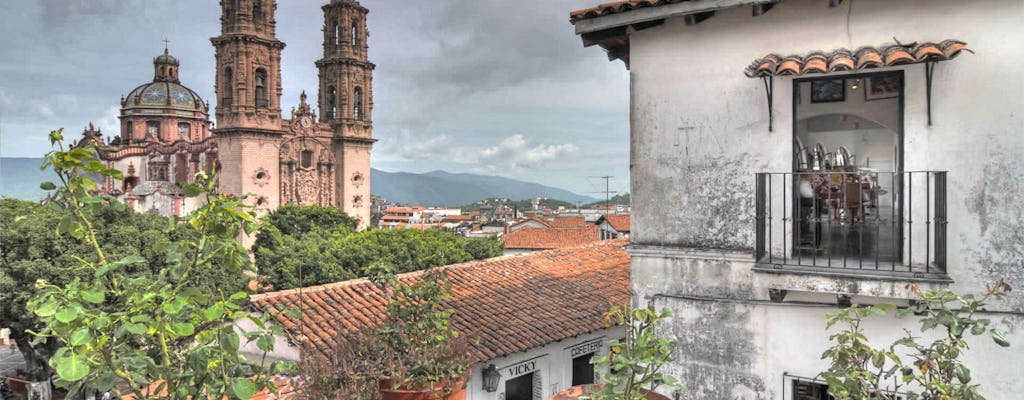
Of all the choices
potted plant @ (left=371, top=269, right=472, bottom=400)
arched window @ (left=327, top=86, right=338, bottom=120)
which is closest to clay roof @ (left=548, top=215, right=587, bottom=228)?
arched window @ (left=327, top=86, right=338, bottom=120)

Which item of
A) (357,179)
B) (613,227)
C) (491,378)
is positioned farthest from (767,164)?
(357,179)

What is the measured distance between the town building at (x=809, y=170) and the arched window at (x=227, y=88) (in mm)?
42899

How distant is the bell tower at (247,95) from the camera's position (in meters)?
42.3

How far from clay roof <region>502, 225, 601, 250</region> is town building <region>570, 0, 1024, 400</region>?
125ft

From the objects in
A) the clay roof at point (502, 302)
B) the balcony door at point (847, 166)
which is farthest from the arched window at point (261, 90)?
the balcony door at point (847, 166)

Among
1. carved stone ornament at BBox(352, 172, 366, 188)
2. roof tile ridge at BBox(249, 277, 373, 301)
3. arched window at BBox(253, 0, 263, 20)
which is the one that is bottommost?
roof tile ridge at BBox(249, 277, 373, 301)

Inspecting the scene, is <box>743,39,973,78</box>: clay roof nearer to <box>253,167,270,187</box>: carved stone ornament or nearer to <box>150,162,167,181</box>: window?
<box>253,167,270,187</box>: carved stone ornament

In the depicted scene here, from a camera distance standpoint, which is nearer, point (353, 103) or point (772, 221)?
point (772, 221)

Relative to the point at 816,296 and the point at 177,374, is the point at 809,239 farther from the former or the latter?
the point at 177,374

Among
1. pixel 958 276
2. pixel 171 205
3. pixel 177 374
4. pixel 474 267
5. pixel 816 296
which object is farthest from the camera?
pixel 171 205

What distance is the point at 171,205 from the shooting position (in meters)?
46.0

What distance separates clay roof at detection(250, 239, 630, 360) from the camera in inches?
408

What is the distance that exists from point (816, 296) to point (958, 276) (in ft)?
3.43

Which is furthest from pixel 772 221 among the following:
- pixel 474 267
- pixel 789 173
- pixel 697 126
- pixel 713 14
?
pixel 474 267
